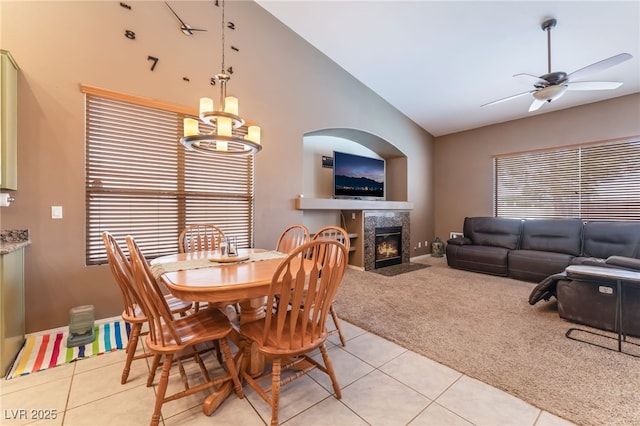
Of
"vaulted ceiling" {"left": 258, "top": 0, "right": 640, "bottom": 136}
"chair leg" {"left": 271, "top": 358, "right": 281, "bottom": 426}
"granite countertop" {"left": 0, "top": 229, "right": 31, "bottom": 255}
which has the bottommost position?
"chair leg" {"left": 271, "top": 358, "right": 281, "bottom": 426}

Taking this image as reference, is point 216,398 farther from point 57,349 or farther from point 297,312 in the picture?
point 57,349

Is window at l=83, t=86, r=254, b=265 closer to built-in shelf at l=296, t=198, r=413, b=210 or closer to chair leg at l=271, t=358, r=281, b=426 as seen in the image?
built-in shelf at l=296, t=198, r=413, b=210

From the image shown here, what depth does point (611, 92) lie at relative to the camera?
4.20 meters

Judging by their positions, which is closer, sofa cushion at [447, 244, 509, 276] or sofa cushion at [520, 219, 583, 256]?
sofa cushion at [520, 219, 583, 256]

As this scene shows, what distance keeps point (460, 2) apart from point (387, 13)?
807 mm

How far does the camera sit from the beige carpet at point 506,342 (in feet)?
5.46

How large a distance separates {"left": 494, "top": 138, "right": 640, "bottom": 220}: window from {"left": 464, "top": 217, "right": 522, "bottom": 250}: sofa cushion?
0.65 meters

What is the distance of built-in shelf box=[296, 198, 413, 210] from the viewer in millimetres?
4152

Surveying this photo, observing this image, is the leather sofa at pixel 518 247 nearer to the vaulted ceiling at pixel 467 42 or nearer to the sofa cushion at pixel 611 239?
the sofa cushion at pixel 611 239

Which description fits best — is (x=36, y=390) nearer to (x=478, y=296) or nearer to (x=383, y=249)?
(x=478, y=296)

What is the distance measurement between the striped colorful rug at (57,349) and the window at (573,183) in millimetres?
6612

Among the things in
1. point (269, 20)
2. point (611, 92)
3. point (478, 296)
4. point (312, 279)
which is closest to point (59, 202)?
point (312, 279)

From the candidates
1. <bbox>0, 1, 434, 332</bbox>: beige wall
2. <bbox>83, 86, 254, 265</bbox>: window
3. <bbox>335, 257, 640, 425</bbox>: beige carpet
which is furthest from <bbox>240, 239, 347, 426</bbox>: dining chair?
<bbox>0, 1, 434, 332</bbox>: beige wall

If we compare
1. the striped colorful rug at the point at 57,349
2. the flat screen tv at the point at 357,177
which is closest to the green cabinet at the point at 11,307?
the striped colorful rug at the point at 57,349
